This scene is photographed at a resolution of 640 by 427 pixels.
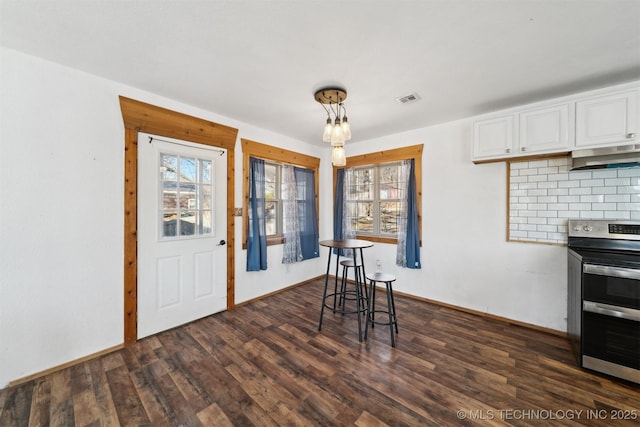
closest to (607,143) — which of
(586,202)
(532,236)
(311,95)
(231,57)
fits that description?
(586,202)

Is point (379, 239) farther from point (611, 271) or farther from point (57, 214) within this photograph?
point (57, 214)

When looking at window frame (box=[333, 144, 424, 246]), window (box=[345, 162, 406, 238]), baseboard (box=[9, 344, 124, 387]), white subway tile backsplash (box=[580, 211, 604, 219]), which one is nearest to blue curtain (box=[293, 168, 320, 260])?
window frame (box=[333, 144, 424, 246])

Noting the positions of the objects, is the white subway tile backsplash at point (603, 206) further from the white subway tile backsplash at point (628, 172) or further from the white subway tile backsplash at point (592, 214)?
the white subway tile backsplash at point (628, 172)

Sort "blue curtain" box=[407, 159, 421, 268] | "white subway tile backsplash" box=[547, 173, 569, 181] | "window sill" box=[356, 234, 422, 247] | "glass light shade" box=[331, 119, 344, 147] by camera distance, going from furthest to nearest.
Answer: "window sill" box=[356, 234, 422, 247] < "blue curtain" box=[407, 159, 421, 268] < "white subway tile backsplash" box=[547, 173, 569, 181] < "glass light shade" box=[331, 119, 344, 147]

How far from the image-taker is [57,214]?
2.04 meters

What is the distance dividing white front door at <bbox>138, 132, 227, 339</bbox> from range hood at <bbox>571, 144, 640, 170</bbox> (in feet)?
12.8

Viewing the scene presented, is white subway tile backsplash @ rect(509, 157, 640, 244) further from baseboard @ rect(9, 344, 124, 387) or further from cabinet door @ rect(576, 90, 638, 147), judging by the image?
baseboard @ rect(9, 344, 124, 387)

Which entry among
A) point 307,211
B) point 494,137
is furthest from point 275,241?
point 494,137

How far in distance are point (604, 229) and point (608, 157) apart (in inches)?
27.3

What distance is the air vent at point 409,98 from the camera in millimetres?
2539

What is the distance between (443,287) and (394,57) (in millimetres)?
2960

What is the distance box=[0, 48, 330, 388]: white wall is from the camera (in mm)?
1852

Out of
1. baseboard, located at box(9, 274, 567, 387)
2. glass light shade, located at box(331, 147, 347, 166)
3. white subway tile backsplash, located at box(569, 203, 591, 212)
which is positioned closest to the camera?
baseboard, located at box(9, 274, 567, 387)

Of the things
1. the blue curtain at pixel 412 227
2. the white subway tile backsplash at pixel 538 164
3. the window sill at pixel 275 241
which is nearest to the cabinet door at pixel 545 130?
the white subway tile backsplash at pixel 538 164
